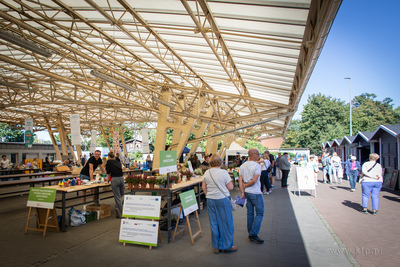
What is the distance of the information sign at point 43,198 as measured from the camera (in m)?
5.36

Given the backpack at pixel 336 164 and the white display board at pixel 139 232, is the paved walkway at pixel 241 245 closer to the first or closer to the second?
the white display board at pixel 139 232

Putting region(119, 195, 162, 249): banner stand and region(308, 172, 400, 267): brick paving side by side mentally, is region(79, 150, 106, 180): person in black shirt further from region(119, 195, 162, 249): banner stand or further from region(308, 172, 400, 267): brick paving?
region(308, 172, 400, 267): brick paving

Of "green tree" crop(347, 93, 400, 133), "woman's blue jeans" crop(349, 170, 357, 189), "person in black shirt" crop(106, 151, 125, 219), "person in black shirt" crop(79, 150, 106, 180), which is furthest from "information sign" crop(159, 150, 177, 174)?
"green tree" crop(347, 93, 400, 133)

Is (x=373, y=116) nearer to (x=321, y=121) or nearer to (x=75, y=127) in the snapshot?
(x=321, y=121)

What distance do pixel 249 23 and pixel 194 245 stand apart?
4.97 metres

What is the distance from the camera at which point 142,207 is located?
15.6 feet

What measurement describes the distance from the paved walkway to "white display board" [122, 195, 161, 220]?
0.57m

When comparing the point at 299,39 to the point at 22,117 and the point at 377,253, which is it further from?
the point at 22,117

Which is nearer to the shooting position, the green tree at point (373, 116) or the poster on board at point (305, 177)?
the poster on board at point (305, 177)

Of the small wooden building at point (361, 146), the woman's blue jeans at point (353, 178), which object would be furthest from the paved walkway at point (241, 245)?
the small wooden building at point (361, 146)

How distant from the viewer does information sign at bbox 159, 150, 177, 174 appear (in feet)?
16.7

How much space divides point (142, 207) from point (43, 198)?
2.37 metres

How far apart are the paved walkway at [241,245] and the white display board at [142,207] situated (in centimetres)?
57

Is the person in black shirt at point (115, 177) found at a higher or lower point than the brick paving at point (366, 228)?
Result: higher
